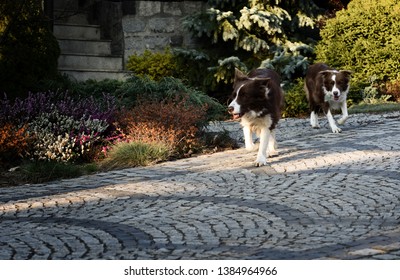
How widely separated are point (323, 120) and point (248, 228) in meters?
8.25

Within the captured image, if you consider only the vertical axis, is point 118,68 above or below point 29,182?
above

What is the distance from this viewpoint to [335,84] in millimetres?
11695

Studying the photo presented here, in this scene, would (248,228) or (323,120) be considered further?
(323,120)

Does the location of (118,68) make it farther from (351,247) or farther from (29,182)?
(351,247)

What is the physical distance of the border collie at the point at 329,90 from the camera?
38.5 ft

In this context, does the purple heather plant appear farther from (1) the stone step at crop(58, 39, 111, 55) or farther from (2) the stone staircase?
(1) the stone step at crop(58, 39, 111, 55)

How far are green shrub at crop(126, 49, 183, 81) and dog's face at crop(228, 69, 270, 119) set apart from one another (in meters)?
7.19

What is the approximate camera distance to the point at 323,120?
1380cm

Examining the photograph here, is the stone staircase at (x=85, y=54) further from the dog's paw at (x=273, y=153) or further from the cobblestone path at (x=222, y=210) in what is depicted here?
the dog's paw at (x=273, y=153)

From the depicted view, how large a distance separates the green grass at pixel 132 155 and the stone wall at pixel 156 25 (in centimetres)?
648

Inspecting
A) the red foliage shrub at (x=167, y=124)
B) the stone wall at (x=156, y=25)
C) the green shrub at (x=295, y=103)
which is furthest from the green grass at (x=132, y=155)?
the stone wall at (x=156, y=25)

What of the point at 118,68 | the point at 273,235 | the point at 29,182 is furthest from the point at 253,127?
the point at 118,68

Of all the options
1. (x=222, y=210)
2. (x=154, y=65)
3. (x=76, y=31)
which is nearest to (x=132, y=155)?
(x=222, y=210)
